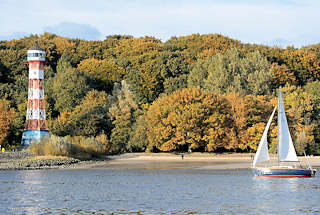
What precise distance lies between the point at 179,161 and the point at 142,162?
17.6 ft

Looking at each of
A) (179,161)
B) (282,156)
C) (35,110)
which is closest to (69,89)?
(35,110)

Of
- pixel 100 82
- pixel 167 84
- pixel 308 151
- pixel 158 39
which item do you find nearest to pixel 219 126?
pixel 308 151

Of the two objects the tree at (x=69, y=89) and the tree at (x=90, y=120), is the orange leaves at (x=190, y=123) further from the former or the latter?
the tree at (x=69, y=89)

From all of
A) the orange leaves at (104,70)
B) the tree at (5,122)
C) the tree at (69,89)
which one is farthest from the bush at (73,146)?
the orange leaves at (104,70)

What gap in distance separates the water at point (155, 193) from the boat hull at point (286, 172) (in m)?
0.73

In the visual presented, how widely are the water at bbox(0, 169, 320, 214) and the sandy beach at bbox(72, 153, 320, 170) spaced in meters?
8.88

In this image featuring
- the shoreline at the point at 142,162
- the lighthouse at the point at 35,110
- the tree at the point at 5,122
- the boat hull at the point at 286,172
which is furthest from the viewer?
the tree at the point at 5,122

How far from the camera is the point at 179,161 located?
8156 centimetres

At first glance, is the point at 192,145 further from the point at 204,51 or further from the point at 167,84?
the point at 204,51

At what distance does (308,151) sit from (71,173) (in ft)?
135

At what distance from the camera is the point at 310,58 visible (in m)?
125

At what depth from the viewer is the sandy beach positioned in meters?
72.0

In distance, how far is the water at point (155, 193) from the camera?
36688 mm

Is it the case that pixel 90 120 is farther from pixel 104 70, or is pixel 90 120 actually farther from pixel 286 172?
pixel 286 172
